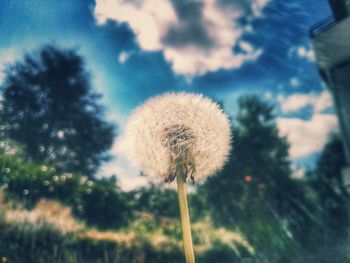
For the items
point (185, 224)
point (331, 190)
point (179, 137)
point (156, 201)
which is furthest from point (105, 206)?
point (331, 190)

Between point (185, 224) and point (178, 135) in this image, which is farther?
point (178, 135)

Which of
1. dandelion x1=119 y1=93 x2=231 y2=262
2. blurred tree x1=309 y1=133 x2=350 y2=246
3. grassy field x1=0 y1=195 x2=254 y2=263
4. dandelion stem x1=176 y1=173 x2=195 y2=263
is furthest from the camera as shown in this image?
blurred tree x1=309 y1=133 x2=350 y2=246

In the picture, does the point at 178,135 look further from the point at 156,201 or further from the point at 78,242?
the point at 156,201

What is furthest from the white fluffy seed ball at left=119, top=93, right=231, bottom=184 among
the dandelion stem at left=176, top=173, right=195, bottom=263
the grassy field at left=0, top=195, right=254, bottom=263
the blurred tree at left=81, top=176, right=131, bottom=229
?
the blurred tree at left=81, top=176, right=131, bottom=229

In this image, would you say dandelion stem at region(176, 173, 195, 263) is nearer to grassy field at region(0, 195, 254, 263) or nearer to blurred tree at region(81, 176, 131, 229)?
grassy field at region(0, 195, 254, 263)

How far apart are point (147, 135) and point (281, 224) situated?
13.4 m

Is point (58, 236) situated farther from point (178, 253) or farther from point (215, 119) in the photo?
point (215, 119)

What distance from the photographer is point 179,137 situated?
278cm

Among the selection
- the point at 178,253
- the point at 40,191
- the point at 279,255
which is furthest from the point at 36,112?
the point at 279,255

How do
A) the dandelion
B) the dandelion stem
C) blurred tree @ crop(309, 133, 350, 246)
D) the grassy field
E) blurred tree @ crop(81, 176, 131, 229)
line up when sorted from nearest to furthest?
the dandelion stem → the dandelion → the grassy field → blurred tree @ crop(81, 176, 131, 229) → blurred tree @ crop(309, 133, 350, 246)

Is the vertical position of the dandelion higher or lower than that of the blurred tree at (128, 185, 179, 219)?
lower

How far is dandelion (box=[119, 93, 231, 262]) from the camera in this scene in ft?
8.20

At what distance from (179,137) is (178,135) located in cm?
3

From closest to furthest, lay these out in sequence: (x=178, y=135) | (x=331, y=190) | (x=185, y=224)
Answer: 1. (x=185, y=224)
2. (x=178, y=135)
3. (x=331, y=190)
